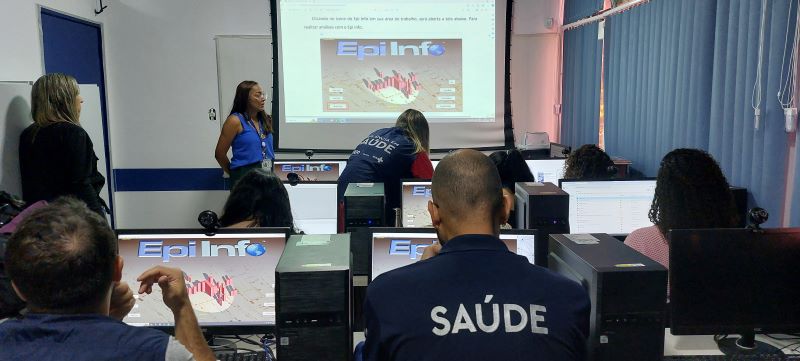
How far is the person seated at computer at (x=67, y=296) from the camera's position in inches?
41.7

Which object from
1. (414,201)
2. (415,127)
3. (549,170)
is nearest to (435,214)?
(414,201)

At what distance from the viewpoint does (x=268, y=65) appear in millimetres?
6031

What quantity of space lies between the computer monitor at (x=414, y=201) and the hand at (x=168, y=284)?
183 cm

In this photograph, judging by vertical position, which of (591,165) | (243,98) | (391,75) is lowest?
(591,165)

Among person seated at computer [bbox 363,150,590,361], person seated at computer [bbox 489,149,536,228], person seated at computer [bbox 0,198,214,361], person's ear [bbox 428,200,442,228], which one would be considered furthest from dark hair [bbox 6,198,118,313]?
person seated at computer [bbox 489,149,536,228]

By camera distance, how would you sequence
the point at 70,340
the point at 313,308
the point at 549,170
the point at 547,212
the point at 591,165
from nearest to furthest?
the point at 70,340, the point at 313,308, the point at 547,212, the point at 591,165, the point at 549,170

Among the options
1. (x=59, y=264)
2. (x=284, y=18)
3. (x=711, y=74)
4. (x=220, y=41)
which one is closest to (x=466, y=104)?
(x=284, y=18)

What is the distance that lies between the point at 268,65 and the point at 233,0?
0.69 meters

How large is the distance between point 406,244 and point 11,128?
2599 mm

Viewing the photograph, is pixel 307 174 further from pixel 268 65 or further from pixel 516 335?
pixel 516 335

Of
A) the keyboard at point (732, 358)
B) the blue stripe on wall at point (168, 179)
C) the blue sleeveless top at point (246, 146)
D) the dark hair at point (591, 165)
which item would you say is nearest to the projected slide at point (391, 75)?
the blue sleeveless top at point (246, 146)

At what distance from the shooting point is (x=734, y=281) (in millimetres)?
1816

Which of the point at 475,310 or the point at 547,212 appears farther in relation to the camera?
the point at 547,212

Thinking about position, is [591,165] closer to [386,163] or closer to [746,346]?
[386,163]
